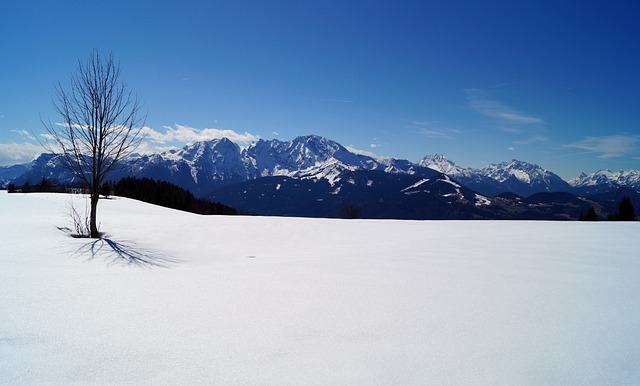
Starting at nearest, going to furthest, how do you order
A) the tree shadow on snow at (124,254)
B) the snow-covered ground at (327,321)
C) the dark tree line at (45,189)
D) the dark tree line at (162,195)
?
the snow-covered ground at (327,321)
the tree shadow on snow at (124,254)
the dark tree line at (45,189)
the dark tree line at (162,195)

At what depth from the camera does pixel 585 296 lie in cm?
385

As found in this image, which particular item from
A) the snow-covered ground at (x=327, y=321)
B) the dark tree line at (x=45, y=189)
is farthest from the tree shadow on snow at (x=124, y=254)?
the dark tree line at (x=45, y=189)

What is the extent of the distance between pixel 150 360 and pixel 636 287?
5775 mm

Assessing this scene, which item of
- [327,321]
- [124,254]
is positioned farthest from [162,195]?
[327,321]

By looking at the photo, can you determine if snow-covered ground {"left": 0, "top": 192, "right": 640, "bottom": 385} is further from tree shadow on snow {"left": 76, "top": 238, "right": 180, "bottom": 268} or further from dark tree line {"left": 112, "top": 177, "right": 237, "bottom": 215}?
Answer: dark tree line {"left": 112, "top": 177, "right": 237, "bottom": 215}

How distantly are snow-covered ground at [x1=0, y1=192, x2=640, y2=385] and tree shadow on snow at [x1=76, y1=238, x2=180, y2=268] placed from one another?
1.01 ft

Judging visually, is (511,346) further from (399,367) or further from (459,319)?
(399,367)

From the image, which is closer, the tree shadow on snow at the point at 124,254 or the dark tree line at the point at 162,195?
the tree shadow on snow at the point at 124,254

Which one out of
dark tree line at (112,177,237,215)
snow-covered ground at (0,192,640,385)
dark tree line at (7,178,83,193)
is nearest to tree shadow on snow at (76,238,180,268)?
snow-covered ground at (0,192,640,385)

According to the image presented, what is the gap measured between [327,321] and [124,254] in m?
5.74

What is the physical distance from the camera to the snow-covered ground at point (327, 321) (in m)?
2.40

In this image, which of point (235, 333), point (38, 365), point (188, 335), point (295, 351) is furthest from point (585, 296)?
point (38, 365)

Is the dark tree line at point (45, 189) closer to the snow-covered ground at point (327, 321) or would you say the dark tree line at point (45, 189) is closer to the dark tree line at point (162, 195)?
the dark tree line at point (162, 195)

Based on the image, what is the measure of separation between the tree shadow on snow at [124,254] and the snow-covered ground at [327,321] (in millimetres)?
307
